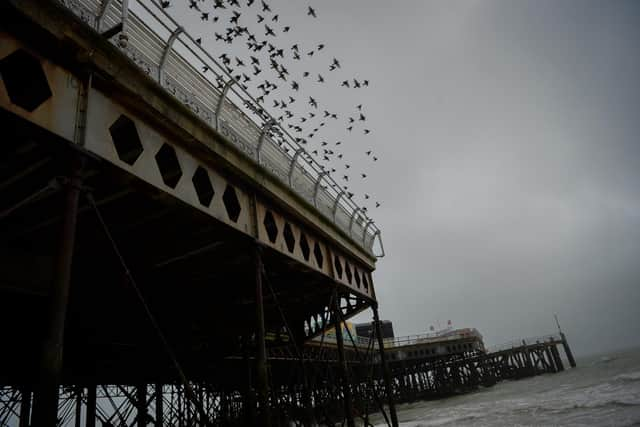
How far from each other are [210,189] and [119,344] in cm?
697

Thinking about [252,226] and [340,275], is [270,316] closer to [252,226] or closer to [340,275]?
[340,275]

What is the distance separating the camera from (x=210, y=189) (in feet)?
25.0

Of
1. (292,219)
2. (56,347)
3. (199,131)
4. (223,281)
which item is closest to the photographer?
(56,347)

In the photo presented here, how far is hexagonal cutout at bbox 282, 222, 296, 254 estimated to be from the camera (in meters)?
9.79

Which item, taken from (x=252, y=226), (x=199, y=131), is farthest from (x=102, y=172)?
(x=252, y=226)

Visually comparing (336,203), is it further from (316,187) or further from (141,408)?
(141,408)

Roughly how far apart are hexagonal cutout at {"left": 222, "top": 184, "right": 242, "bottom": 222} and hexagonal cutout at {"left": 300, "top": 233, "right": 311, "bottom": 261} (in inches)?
88.8

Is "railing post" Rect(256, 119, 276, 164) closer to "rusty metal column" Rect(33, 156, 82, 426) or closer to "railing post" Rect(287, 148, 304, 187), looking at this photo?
"railing post" Rect(287, 148, 304, 187)

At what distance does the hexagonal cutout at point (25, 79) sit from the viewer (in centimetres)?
489

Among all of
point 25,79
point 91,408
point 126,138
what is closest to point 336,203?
point 126,138

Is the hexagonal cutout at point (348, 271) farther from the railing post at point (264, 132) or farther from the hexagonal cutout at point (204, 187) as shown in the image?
the hexagonal cutout at point (204, 187)

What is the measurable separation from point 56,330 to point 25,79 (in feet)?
11.3

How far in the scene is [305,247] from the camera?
10773 millimetres

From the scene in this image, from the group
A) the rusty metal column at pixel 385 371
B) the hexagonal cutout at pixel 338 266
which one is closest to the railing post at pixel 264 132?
the hexagonal cutout at pixel 338 266
